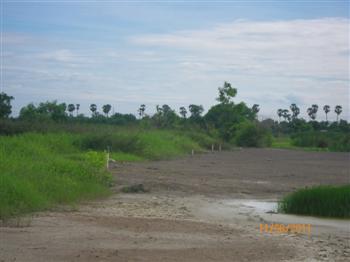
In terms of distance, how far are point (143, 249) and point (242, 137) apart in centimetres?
7049

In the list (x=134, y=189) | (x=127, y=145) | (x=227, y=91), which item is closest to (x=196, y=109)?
(x=227, y=91)

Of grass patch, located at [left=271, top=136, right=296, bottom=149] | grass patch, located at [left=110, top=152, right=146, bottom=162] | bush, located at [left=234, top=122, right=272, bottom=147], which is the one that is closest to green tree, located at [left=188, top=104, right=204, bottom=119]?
grass patch, located at [left=271, top=136, right=296, bottom=149]

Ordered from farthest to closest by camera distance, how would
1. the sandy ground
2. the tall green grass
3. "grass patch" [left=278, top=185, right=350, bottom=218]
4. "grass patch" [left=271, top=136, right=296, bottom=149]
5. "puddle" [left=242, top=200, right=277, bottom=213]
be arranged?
"grass patch" [left=271, top=136, right=296, bottom=149], the tall green grass, "puddle" [left=242, top=200, right=277, bottom=213], "grass patch" [left=278, top=185, right=350, bottom=218], the sandy ground

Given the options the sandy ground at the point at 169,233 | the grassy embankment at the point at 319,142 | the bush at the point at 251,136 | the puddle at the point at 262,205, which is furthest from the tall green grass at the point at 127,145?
the grassy embankment at the point at 319,142

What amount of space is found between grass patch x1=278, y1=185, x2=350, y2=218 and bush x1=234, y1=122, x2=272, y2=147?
205ft

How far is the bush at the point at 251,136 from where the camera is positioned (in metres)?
79.4

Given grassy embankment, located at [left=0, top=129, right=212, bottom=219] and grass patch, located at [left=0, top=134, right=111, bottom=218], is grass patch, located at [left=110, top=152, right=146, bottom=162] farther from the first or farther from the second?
grass patch, located at [left=0, top=134, right=111, bottom=218]

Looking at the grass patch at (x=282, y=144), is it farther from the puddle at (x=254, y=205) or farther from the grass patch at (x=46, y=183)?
A: the grass patch at (x=46, y=183)

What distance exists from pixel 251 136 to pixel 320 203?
63.3 metres

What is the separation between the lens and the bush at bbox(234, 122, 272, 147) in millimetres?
79375

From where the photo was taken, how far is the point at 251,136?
79688 mm

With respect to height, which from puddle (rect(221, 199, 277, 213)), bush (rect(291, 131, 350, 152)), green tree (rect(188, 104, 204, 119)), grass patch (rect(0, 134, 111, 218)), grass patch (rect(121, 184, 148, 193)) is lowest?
puddle (rect(221, 199, 277, 213))

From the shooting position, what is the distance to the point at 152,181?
23.6 m

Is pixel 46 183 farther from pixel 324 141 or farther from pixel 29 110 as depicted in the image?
pixel 324 141
